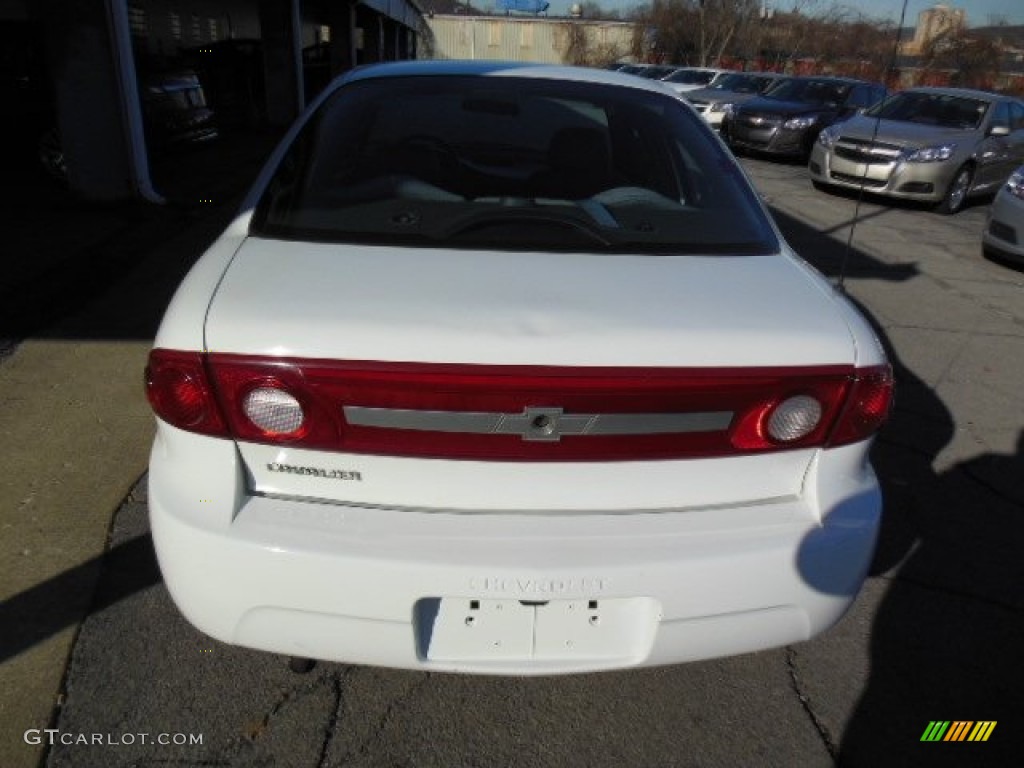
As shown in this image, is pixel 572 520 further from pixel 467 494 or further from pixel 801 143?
pixel 801 143

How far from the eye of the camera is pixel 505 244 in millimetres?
2094

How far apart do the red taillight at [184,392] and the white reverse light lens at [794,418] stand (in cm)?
122

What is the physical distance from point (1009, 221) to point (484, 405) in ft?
25.3

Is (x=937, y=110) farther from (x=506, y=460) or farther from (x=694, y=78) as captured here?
(x=506, y=460)

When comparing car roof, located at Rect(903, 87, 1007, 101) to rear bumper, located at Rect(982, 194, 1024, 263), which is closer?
rear bumper, located at Rect(982, 194, 1024, 263)

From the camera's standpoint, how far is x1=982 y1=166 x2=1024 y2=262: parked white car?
24.4 feet

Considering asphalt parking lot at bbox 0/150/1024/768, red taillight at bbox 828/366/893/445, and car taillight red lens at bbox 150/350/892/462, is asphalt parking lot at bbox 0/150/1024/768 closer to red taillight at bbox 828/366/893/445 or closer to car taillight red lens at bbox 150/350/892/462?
car taillight red lens at bbox 150/350/892/462

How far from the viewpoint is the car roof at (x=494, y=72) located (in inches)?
114

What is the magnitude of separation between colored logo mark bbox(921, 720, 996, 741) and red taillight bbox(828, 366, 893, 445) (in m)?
0.96

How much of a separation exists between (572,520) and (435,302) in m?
0.57

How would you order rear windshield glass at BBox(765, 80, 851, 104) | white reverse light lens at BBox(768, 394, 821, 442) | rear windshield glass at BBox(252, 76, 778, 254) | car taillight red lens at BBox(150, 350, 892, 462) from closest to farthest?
1. car taillight red lens at BBox(150, 350, 892, 462)
2. white reverse light lens at BBox(768, 394, 821, 442)
3. rear windshield glass at BBox(252, 76, 778, 254)
4. rear windshield glass at BBox(765, 80, 851, 104)

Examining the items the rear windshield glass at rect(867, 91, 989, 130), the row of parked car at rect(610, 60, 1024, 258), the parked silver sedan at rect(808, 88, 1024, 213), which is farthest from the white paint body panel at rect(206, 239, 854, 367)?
the rear windshield glass at rect(867, 91, 989, 130)

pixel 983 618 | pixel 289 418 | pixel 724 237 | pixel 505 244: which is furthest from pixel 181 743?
pixel 983 618

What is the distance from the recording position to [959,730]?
2.24 meters
